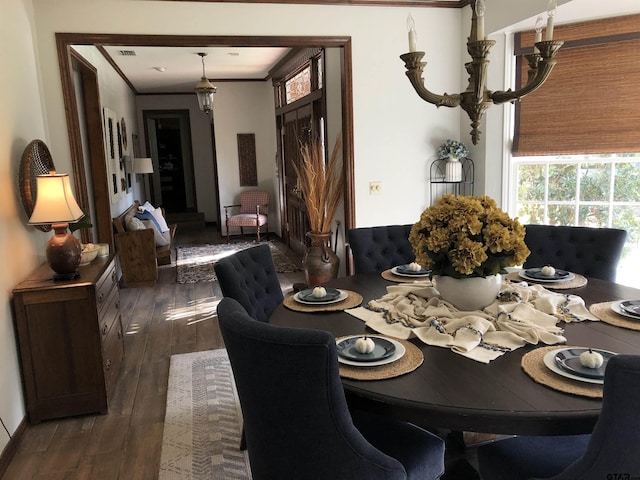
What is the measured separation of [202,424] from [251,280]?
0.90m

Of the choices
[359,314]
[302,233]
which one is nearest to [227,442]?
[359,314]

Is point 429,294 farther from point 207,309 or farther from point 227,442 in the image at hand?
point 207,309

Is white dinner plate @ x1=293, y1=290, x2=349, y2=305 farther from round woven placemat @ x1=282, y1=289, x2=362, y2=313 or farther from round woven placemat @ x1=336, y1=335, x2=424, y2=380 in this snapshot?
round woven placemat @ x1=336, y1=335, x2=424, y2=380

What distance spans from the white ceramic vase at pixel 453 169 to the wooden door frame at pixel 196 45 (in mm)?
806

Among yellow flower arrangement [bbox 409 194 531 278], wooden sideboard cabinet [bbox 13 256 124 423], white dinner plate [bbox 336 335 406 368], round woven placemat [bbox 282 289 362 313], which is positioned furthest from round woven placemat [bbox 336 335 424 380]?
wooden sideboard cabinet [bbox 13 256 124 423]

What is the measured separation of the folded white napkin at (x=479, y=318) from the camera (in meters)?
1.73

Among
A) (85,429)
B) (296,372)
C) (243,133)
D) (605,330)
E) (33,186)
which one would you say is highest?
(243,133)

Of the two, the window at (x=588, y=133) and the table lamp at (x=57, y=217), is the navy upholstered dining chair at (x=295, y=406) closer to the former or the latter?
the table lamp at (x=57, y=217)

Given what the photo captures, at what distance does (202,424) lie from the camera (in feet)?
8.97

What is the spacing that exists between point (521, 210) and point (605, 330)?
2436 millimetres

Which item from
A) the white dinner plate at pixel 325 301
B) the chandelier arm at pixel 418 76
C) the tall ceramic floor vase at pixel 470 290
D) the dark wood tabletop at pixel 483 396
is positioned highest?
the chandelier arm at pixel 418 76

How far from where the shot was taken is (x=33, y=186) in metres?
3.01

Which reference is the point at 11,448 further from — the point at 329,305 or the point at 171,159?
the point at 171,159

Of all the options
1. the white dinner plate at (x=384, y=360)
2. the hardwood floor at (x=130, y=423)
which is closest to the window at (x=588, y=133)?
the white dinner plate at (x=384, y=360)
